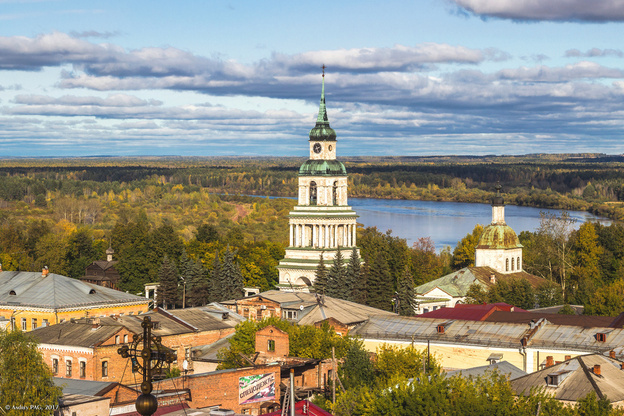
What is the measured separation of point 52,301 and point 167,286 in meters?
14.5

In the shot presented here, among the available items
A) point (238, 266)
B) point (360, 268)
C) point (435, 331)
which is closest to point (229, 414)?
point (435, 331)

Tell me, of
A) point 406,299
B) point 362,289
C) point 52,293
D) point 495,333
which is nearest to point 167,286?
point 52,293

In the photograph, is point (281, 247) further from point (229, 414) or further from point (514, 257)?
point (229, 414)

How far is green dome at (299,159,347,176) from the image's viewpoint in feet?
280

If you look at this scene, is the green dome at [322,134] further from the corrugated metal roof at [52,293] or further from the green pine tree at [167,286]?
the corrugated metal roof at [52,293]

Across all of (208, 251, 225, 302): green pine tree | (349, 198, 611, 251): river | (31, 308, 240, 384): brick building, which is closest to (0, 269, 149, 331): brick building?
(208, 251, 225, 302): green pine tree

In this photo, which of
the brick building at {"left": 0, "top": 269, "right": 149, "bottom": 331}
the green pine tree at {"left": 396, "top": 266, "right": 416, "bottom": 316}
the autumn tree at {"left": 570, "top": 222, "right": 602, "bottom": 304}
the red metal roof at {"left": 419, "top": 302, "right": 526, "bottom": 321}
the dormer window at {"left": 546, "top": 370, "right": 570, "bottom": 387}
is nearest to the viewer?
the dormer window at {"left": 546, "top": 370, "right": 570, "bottom": 387}

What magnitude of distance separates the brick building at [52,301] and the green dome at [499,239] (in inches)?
1099

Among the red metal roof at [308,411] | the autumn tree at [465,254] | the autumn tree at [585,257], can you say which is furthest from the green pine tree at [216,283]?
the red metal roof at [308,411]

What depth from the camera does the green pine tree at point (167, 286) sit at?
7994 cm

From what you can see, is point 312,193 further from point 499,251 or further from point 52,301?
point 52,301

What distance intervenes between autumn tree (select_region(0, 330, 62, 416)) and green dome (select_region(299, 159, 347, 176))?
153 feet

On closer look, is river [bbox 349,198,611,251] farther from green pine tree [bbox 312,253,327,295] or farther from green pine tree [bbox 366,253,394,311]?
green pine tree [bbox 366,253,394,311]

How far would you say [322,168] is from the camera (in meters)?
85.2
